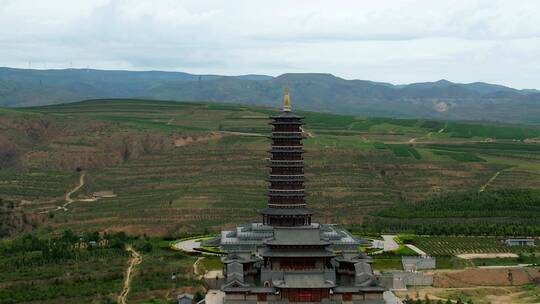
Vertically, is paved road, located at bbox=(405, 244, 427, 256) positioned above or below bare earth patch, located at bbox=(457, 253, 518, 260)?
above

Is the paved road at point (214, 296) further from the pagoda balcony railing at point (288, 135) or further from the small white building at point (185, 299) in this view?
the pagoda balcony railing at point (288, 135)

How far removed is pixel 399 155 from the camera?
373ft

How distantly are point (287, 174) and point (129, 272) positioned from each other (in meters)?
13.9

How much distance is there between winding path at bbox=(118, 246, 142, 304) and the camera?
2090 inches

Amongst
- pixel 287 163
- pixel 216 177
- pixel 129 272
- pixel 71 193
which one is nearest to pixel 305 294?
pixel 287 163

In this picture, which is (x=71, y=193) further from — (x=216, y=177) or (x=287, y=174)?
(x=287, y=174)

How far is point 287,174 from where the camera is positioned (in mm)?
62875

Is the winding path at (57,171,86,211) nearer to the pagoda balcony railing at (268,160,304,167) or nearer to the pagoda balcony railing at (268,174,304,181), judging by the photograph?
the pagoda balcony railing at (268,174,304,181)

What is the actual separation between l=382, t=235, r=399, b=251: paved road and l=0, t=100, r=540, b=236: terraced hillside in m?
10.4

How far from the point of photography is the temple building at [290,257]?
52.6 metres

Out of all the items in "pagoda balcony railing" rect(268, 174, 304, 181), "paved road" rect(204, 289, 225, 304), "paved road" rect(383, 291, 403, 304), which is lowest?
A: "paved road" rect(204, 289, 225, 304)

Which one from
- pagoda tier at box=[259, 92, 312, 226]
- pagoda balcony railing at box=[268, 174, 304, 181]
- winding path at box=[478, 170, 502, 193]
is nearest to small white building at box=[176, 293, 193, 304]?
pagoda tier at box=[259, 92, 312, 226]

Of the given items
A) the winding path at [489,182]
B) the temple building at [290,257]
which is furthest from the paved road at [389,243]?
the winding path at [489,182]

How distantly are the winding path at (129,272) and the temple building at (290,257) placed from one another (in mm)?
6547
